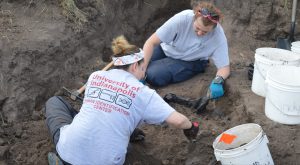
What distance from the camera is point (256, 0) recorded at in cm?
562

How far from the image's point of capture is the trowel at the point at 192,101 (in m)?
4.25

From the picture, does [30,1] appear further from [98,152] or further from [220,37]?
[98,152]

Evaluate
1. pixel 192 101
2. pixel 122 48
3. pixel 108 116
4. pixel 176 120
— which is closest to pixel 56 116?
pixel 108 116

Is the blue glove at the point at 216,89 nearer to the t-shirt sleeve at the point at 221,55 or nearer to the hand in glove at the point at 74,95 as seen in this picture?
the t-shirt sleeve at the point at 221,55

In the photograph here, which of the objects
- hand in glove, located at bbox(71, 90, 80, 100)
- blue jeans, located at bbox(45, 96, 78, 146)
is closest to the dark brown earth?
hand in glove, located at bbox(71, 90, 80, 100)

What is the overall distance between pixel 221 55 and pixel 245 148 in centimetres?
175

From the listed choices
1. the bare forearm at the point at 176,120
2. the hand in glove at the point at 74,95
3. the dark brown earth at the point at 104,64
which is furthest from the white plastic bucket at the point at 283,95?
the hand in glove at the point at 74,95

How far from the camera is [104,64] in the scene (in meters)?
5.13

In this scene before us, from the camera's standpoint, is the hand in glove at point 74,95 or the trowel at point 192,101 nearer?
the trowel at point 192,101

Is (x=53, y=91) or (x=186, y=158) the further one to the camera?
(x=53, y=91)

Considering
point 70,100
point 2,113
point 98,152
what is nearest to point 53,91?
point 70,100

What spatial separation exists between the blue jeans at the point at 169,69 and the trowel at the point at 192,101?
363 millimetres

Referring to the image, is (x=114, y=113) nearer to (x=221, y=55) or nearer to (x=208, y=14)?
(x=208, y=14)

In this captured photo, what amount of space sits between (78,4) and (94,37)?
1.56 ft
